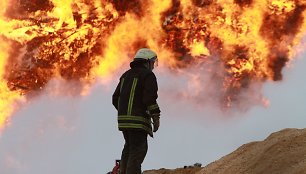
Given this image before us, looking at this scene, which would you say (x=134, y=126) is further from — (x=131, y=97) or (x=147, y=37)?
(x=147, y=37)

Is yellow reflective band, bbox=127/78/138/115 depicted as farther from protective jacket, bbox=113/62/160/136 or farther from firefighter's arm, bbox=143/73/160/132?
firefighter's arm, bbox=143/73/160/132

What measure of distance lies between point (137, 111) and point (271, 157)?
9.20ft

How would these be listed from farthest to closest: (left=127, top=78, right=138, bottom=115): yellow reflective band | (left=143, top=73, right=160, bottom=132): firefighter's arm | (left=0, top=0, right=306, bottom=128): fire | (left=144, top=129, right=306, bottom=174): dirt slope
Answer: (left=0, top=0, right=306, bottom=128): fire, (left=144, top=129, right=306, bottom=174): dirt slope, (left=127, top=78, right=138, bottom=115): yellow reflective band, (left=143, top=73, right=160, bottom=132): firefighter's arm

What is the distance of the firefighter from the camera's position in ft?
23.3

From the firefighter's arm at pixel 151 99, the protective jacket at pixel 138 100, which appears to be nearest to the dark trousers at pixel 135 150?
the protective jacket at pixel 138 100

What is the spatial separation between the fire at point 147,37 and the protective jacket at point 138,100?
9862 mm

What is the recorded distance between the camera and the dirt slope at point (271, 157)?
803 cm

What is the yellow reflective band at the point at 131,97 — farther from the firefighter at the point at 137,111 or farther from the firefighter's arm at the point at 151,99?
the firefighter's arm at the point at 151,99

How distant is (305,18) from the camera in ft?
59.1

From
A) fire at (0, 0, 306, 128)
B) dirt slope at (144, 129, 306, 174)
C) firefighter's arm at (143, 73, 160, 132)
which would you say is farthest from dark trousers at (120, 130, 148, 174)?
fire at (0, 0, 306, 128)

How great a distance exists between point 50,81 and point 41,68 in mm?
549

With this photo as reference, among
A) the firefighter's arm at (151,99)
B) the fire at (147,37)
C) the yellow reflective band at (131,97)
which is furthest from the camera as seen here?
the fire at (147,37)

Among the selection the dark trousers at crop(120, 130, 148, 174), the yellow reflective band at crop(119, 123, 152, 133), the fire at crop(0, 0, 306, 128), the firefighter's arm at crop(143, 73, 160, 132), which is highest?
the fire at crop(0, 0, 306, 128)

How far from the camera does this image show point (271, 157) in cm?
856
